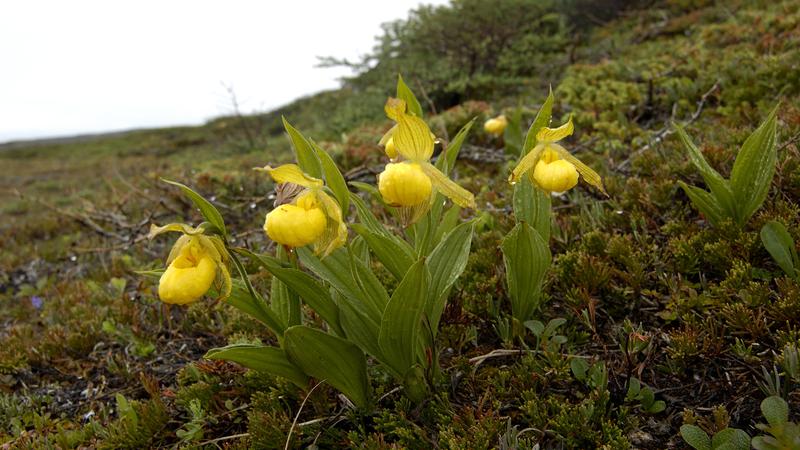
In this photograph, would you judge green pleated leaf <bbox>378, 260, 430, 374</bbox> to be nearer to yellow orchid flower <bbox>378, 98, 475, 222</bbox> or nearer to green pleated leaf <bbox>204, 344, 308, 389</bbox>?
yellow orchid flower <bbox>378, 98, 475, 222</bbox>

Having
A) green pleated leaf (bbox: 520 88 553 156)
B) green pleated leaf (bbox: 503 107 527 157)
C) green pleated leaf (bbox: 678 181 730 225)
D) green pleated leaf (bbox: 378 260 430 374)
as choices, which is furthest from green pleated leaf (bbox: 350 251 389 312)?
green pleated leaf (bbox: 503 107 527 157)

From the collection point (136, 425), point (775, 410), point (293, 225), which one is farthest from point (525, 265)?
point (136, 425)

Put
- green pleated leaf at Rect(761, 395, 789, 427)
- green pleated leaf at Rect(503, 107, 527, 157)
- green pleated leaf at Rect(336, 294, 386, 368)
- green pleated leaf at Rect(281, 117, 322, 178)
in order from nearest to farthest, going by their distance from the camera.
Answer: green pleated leaf at Rect(761, 395, 789, 427) → green pleated leaf at Rect(281, 117, 322, 178) → green pleated leaf at Rect(336, 294, 386, 368) → green pleated leaf at Rect(503, 107, 527, 157)

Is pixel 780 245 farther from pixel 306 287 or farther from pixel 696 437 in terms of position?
pixel 306 287

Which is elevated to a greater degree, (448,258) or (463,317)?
(448,258)

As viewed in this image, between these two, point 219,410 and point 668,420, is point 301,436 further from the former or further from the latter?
point 668,420

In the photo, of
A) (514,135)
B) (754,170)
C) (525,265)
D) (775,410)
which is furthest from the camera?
(514,135)
